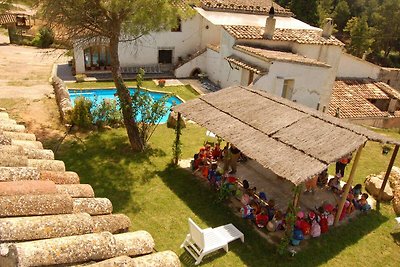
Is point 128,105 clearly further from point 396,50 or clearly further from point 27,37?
point 396,50

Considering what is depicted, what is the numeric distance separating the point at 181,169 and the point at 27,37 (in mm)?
31385

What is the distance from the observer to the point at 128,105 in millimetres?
15664

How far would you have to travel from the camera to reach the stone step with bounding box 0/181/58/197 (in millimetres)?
5562

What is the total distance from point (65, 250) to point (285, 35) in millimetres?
25309

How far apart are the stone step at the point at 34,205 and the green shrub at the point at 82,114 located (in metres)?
13.0

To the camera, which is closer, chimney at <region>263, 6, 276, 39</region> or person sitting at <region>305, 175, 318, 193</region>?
person sitting at <region>305, 175, 318, 193</region>

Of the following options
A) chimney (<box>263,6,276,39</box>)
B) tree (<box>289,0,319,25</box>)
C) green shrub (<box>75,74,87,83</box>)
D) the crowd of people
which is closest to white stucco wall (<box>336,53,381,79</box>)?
chimney (<box>263,6,276,39</box>)

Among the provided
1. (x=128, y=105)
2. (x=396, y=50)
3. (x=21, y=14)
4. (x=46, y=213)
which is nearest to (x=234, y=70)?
(x=128, y=105)

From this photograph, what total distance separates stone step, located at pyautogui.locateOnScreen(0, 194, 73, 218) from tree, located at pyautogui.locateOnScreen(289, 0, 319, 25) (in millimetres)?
50022

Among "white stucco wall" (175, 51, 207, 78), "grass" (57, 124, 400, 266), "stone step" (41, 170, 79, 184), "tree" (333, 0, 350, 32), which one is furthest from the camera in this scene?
"tree" (333, 0, 350, 32)

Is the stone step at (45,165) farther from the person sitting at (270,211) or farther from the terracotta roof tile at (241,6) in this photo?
the terracotta roof tile at (241,6)

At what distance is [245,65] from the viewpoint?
2367cm

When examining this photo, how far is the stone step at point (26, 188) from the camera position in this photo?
5562 mm

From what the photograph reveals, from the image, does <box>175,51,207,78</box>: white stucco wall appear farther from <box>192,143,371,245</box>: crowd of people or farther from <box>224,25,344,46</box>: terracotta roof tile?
<box>192,143,371,245</box>: crowd of people
